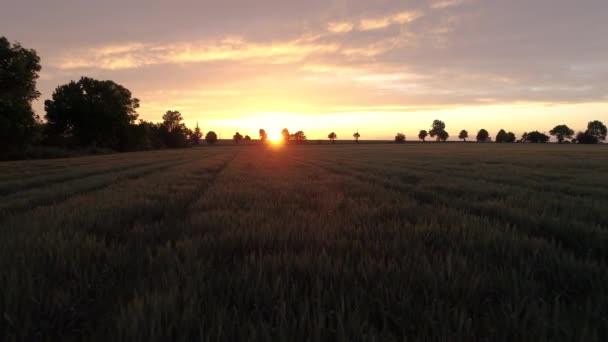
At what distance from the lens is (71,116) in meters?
→ 58.5

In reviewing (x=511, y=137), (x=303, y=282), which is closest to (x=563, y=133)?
(x=511, y=137)

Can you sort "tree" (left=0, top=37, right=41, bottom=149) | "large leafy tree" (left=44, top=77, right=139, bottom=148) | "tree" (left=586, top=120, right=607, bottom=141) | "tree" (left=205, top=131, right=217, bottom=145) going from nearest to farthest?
"tree" (left=0, top=37, right=41, bottom=149) < "large leafy tree" (left=44, top=77, right=139, bottom=148) < "tree" (left=586, top=120, right=607, bottom=141) < "tree" (left=205, top=131, right=217, bottom=145)

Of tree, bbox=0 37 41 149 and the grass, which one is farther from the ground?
tree, bbox=0 37 41 149

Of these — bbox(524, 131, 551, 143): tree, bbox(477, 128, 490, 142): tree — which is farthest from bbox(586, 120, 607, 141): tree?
bbox(477, 128, 490, 142): tree

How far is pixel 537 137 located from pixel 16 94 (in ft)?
695

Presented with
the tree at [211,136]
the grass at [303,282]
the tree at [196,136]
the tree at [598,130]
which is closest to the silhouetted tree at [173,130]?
the tree at [196,136]

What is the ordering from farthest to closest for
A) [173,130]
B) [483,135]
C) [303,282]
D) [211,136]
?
A: [483,135] → [211,136] → [173,130] → [303,282]

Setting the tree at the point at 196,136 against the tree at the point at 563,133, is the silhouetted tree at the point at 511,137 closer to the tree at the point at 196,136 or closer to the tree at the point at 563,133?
the tree at the point at 563,133

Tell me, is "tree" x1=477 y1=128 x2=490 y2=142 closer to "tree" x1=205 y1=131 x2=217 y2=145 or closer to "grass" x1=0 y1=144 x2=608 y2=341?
"tree" x1=205 y1=131 x2=217 y2=145

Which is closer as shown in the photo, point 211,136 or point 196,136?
point 196,136

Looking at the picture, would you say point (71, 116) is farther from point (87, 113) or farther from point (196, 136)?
point (196, 136)

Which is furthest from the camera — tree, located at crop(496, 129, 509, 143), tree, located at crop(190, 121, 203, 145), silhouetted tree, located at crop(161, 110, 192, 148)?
tree, located at crop(496, 129, 509, 143)

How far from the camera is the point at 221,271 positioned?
7.18 feet

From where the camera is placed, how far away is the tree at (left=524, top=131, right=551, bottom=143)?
158000 millimetres
